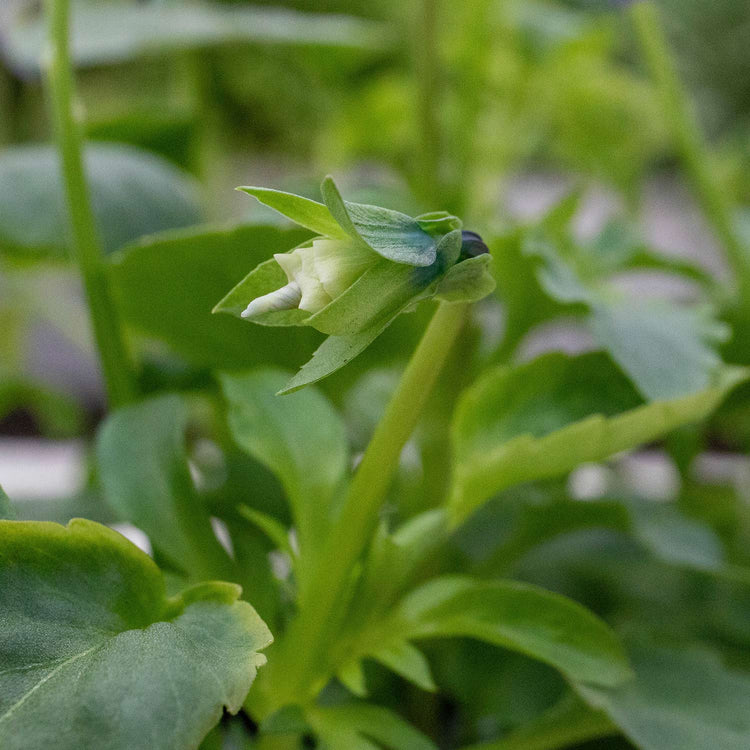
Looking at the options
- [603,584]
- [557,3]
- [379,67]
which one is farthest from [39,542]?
[557,3]

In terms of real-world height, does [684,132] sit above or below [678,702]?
above

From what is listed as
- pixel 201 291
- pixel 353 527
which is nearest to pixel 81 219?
pixel 201 291

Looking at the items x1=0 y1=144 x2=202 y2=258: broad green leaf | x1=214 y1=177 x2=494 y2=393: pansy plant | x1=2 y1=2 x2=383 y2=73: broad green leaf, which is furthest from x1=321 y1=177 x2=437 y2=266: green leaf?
x1=2 y1=2 x2=383 y2=73: broad green leaf

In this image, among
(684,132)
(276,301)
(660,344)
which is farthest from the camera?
(684,132)

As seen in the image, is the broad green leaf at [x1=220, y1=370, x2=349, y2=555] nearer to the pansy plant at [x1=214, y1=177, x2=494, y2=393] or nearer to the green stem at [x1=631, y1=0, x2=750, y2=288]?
the pansy plant at [x1=214, y1=177, x2=494, y2=393]

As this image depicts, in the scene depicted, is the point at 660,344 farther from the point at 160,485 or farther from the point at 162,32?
the point at 162,32

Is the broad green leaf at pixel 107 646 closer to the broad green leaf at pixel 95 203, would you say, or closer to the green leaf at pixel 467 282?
the green leaf at pixel 467 282

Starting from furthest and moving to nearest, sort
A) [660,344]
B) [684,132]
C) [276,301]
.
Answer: [684,132] < [660,344] < [276,301]
